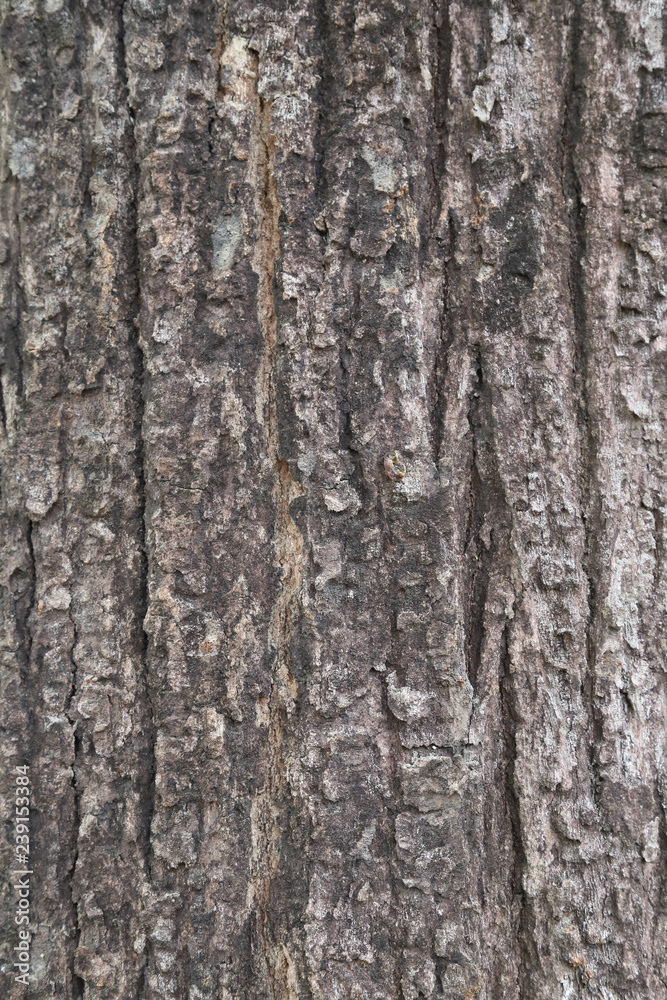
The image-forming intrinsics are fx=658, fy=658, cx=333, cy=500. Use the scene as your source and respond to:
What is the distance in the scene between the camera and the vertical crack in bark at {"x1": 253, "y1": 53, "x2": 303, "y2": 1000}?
1.00 meters

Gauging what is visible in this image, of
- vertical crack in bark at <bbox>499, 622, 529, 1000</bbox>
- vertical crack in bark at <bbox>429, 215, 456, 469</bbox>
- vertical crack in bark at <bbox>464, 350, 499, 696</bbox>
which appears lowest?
vertical crack in bark at <bbox>499, 622, 529, 1000</bbox>

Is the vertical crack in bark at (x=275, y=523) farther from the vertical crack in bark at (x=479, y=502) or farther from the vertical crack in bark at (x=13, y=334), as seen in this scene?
the vertical crack in bark at (x=13, y=334)

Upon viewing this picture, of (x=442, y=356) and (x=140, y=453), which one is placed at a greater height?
(x=442, y=356)

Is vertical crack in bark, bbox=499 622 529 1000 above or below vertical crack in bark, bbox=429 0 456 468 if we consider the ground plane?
below

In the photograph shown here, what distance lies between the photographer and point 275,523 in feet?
3.34

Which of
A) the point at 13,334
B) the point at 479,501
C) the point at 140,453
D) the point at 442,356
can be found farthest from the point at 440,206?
the point at 13,334

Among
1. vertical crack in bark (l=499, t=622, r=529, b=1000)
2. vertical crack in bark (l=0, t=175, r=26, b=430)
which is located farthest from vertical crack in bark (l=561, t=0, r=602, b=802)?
vertical crack in bark (l=0, t=175, r=26, b=430)

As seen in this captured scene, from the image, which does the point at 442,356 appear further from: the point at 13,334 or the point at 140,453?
the point at 13,334

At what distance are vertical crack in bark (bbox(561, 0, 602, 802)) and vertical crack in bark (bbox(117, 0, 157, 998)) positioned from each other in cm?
69

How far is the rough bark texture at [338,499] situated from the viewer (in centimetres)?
99

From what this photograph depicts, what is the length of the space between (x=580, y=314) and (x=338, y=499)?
50 centimetres

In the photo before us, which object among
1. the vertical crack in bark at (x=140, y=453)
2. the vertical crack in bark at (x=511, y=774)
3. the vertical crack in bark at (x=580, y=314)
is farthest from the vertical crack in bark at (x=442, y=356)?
the vertical crack in bark at (x=140, y=453)

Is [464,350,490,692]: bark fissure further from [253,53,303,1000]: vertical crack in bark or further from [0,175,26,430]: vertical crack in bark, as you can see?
[0,175,26,430]: vertical crack in bark

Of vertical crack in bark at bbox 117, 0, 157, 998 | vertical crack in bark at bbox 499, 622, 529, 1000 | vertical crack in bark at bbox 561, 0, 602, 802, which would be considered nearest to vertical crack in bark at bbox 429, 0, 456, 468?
vertical crack in bark at bbox 561, 0, 602, 802
